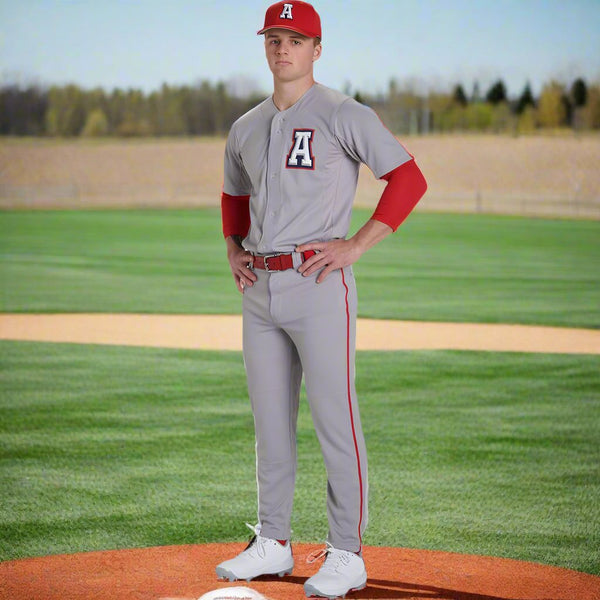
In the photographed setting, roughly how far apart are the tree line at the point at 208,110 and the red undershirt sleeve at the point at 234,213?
9504cm

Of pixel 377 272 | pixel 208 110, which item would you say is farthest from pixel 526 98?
pixel 377 272

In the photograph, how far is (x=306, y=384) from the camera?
11.1 feet

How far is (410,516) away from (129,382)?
3668 mm

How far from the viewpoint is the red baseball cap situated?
3.25 metres

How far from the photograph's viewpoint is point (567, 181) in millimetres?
62188

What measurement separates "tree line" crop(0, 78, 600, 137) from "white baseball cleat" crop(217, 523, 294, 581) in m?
95.5

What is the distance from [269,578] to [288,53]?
180 centimetres

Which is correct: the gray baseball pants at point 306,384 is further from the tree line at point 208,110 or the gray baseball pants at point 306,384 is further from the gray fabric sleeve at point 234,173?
the tree line at point 208,110

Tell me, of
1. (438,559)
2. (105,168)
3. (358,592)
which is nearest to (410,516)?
(438,559)

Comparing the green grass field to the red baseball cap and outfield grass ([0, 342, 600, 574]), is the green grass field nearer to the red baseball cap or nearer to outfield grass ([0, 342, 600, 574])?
outfield grass ([0, 342, 600, 574])

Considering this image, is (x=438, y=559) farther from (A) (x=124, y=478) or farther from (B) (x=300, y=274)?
(A) (x=124, y=478)

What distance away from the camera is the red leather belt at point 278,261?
3277 mm

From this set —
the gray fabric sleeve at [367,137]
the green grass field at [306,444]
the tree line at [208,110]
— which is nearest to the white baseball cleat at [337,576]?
the green grass field at [306,444]

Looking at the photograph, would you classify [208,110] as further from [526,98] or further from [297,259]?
[297,259]
